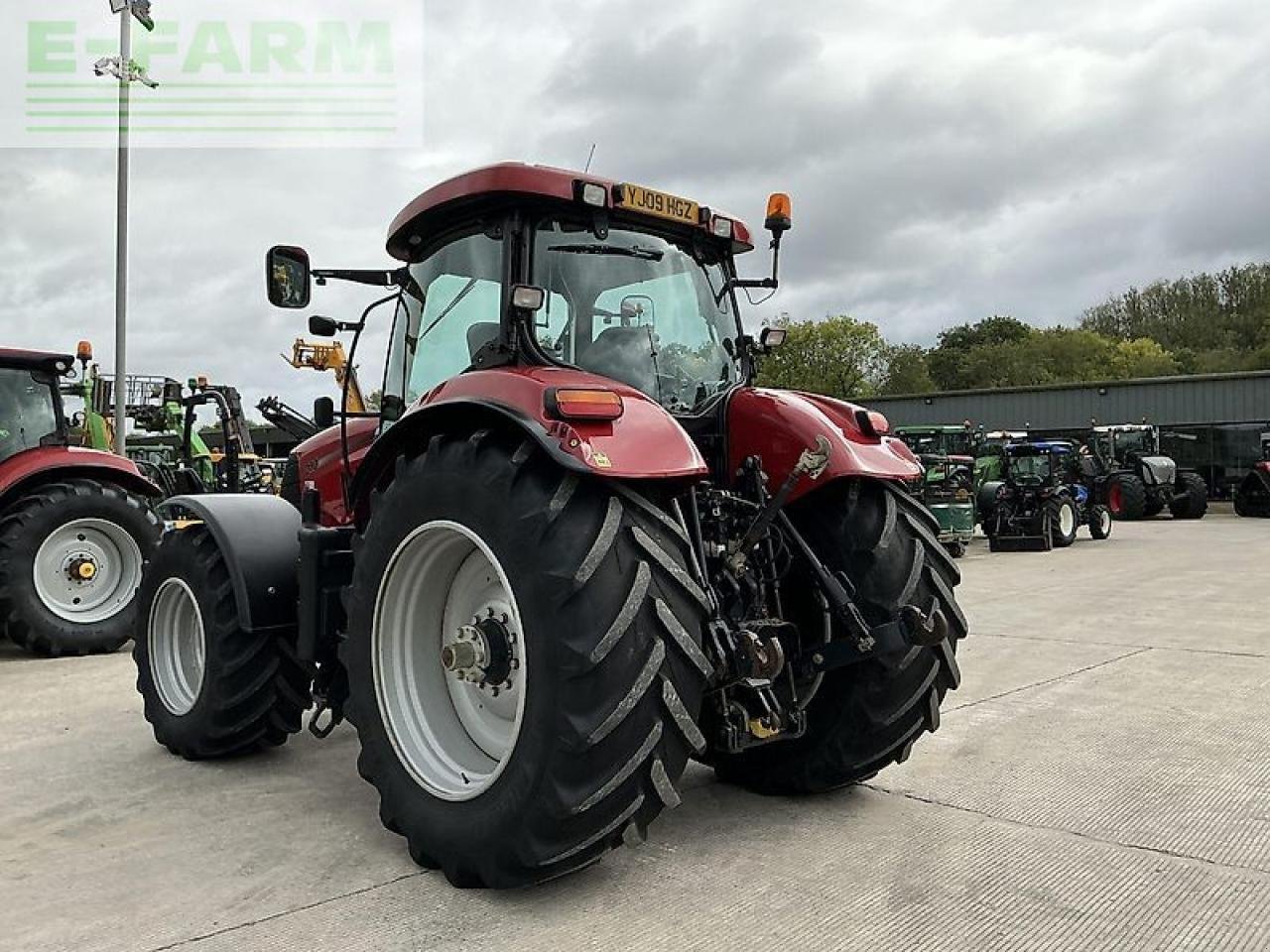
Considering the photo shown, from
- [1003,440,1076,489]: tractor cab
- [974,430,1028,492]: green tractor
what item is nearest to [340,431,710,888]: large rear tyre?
[1003,440,1076,489]: tractor cab

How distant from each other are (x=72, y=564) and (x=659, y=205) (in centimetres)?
591

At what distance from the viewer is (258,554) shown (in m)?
4.24

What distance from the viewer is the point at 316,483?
480cm

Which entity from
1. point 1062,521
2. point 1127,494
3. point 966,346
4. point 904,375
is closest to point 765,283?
point 1062,521

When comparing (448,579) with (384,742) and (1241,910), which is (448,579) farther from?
(1241,910)

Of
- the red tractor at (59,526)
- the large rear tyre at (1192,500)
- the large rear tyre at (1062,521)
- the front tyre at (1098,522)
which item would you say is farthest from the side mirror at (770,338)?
the large rear tyre at (1192,500)

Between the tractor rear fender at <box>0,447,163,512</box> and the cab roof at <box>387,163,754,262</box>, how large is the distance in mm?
5021

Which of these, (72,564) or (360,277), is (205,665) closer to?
(360,277)

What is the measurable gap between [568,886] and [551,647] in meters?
0.78

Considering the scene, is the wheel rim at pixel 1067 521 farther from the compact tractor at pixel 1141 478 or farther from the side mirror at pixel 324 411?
the side mirror at pixel 324 411

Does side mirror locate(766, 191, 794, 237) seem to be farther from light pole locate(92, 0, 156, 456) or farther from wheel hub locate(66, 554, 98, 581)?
light pole locate(92, 0, 156, 456)

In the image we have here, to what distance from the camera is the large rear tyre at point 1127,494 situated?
23875 millimetres

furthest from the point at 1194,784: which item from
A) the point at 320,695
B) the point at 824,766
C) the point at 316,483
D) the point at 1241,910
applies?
the point at 316,483

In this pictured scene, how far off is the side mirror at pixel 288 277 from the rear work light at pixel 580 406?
6.09 feet
